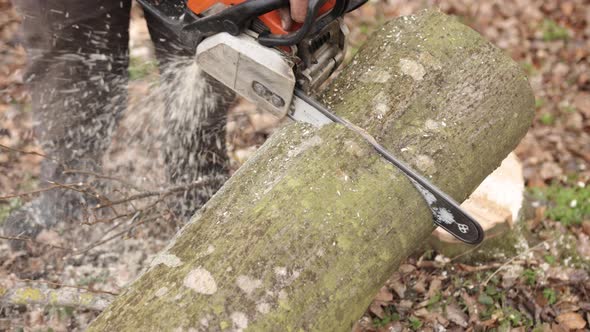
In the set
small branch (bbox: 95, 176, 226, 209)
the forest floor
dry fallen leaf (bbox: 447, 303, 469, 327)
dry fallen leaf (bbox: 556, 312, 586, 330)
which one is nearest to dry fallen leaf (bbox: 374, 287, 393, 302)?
the forest floor

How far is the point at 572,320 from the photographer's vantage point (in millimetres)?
2484

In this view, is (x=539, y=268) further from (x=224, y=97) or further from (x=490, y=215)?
→ (x=224, y=97)

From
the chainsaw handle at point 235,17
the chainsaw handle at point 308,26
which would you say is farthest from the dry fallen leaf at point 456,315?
the chainsaw handle at point 235,17

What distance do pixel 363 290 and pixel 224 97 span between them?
5.10 ft

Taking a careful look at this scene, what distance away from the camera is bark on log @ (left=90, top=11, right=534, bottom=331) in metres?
1.49

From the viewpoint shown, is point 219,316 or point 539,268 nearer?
point 219,316

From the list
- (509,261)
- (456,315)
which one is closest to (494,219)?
(509,261)

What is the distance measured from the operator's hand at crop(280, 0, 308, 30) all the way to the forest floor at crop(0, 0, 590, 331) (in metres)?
1.33

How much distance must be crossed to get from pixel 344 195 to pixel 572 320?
59.6 inches

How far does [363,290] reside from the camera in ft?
5.42

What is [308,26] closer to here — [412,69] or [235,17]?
[235,17]

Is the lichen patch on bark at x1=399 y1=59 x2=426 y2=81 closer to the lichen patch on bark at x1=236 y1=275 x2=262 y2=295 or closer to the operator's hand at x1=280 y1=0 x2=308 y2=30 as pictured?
the operator's hand at x1=280 y1=0 x2=308 y2=30

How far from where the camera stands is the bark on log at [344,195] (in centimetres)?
149

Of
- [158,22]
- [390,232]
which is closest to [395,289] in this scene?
[390,232]
